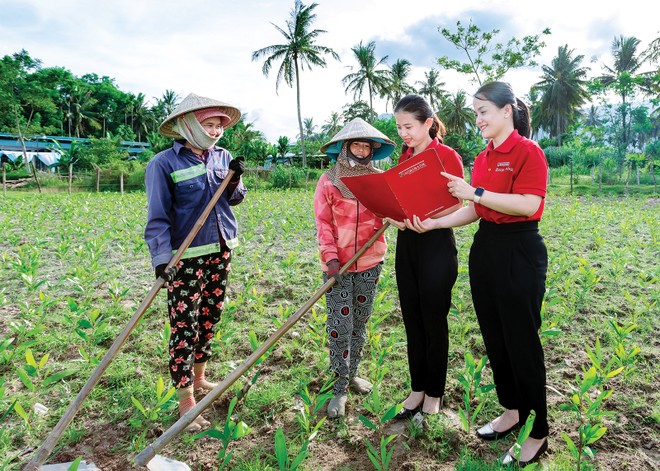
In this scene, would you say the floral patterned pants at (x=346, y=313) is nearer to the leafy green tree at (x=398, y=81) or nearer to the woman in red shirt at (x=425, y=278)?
the woman in red shirt at (x=425, y=278)

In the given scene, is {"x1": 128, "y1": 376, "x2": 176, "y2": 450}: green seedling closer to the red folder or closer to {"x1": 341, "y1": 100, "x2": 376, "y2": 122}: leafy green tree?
the red folder

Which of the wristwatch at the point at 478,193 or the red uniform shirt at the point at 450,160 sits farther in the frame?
the red uniform shirt at the point at 450,160

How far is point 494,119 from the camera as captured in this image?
6.46 feet

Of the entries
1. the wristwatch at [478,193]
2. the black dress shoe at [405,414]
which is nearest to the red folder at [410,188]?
the wristwatch at [478,193]

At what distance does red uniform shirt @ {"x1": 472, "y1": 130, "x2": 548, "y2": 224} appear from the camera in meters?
1.88

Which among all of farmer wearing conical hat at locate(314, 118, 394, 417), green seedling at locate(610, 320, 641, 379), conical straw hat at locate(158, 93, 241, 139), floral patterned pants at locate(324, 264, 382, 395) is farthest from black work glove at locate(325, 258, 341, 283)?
green seedling at locate(610, 320, 641, 379)

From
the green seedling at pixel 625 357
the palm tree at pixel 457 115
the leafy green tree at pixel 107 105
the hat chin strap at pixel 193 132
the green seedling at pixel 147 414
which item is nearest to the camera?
the green seedling at pixel 147 414

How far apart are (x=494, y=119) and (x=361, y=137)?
70 cm

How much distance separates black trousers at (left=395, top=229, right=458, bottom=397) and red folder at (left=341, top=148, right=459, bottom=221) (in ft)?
0.56

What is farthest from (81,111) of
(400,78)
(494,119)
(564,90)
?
(494,119)

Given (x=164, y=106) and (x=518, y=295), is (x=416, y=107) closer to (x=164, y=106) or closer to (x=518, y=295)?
(x=518, y=295)

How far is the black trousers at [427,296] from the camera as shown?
2.30 meters

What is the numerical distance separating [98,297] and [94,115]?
49.9 metres

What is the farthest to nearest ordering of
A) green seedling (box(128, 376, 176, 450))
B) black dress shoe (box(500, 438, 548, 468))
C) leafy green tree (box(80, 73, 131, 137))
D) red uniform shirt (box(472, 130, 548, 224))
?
leafy green tree (box(80, 73, 131, 137)) < green seedling (box(128, 376, 176, 450)) < black dress shoe (box(500, 438, 548, 468)) < red uniform shirt (box(472, 130, 548, 224))
